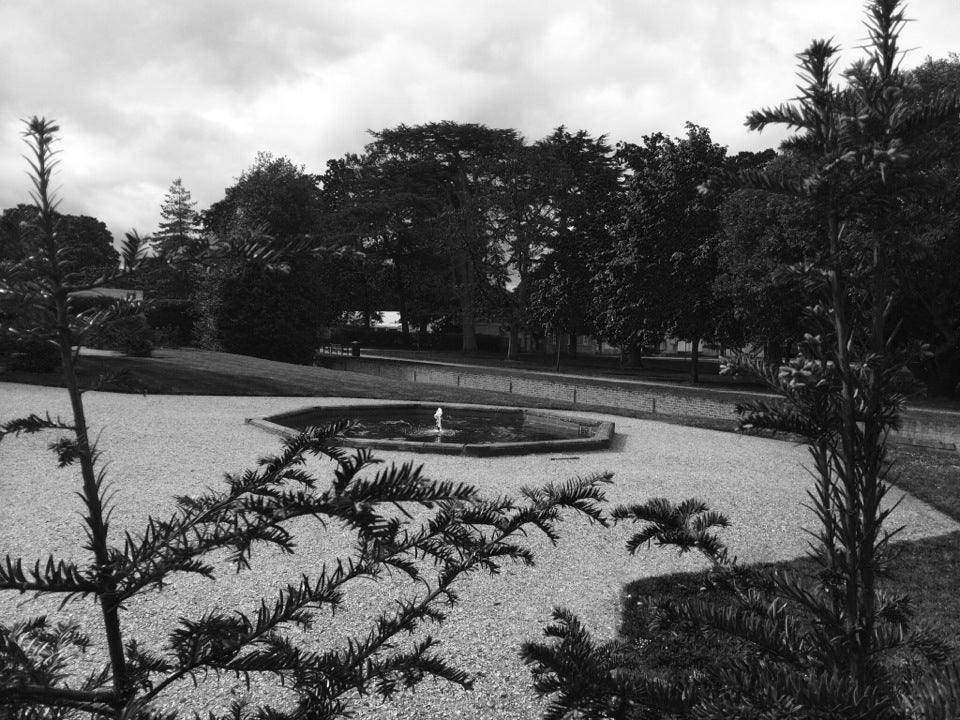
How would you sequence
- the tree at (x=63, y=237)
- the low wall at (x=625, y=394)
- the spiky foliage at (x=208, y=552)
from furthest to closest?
the low wall at (x=625, y=394), the tree at (x=63, y=237), the spiky foliage at (x=208, y=552)

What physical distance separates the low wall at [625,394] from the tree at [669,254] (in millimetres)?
3338

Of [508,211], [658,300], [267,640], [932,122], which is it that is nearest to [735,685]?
[267,640]

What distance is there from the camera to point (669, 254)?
81.7 ft

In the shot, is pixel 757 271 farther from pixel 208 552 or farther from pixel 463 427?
pixel 208 552

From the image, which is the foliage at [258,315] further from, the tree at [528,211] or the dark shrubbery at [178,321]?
→ the tree at [528,211]

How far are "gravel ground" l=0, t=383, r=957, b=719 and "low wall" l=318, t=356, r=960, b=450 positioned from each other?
10.6ft

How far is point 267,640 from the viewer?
1660 millimetres

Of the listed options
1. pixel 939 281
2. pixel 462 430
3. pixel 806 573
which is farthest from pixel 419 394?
pixel 939 281

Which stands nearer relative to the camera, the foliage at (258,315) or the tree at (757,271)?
the tree at (757,271)

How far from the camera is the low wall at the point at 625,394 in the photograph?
13.1m

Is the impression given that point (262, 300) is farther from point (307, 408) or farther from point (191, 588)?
point (191, 588)

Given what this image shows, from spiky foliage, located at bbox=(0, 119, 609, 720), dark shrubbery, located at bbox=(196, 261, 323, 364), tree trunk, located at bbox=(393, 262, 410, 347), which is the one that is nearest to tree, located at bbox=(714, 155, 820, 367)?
dark shrubbery, located at bbox=(196, 261, 323, 364)

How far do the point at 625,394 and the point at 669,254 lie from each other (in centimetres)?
768

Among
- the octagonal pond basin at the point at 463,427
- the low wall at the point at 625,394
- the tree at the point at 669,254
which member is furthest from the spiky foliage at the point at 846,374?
the tree at the point at 669,254
